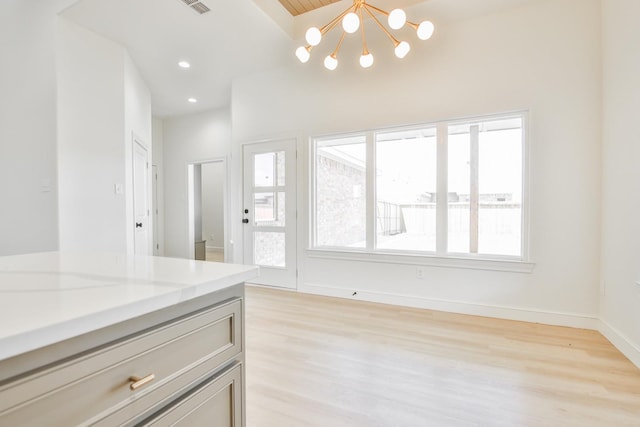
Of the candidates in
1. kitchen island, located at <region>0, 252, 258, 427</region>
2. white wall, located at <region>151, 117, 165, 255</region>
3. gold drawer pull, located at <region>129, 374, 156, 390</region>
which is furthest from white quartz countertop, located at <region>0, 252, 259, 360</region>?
white wall, located at <region>151, 117, 165, 255</region>

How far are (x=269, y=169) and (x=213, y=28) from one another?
174 centimetres

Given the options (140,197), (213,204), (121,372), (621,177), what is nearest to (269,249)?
(140,197)

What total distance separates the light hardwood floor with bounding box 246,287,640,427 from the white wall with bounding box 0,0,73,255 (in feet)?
7.97

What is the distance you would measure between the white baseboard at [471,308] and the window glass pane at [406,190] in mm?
578

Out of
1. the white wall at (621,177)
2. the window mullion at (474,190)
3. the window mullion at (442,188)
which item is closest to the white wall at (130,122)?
the window mullion at (442,188)

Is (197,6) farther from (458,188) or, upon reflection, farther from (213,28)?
(458,188)

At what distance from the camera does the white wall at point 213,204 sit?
834 centimetres

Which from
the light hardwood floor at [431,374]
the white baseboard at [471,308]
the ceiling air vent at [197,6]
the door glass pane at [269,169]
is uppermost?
the ceiling air vent at [197,6]

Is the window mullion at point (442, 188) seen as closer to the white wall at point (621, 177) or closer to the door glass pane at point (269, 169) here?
the white wall at point (621, 177)

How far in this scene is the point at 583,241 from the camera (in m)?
2.77

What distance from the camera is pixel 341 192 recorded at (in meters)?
3.87

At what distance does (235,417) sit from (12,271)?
2.91ft

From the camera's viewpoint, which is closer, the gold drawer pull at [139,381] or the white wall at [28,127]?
the gold drawer pull at [139,381]

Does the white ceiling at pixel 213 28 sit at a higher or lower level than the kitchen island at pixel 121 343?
higher
